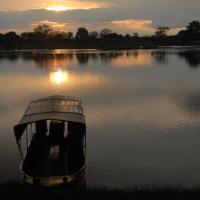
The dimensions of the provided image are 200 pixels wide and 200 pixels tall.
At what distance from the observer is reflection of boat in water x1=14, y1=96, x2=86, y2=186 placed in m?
14.2

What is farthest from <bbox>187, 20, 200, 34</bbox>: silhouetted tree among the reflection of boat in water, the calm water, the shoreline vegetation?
the reflection of boat in water

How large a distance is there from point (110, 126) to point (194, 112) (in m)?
7.09

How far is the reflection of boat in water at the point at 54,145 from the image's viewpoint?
14190mm

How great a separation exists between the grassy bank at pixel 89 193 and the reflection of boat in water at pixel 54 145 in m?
0.66

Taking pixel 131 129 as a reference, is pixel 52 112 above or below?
above

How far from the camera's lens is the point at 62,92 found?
39.5 m

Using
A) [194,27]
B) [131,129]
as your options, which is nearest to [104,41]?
[194,27]

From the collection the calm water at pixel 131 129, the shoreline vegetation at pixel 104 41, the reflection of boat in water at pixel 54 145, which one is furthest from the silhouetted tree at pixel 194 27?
the reflection of boat in water at pixel 54 145

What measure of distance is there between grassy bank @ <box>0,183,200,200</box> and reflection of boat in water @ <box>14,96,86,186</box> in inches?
26.0

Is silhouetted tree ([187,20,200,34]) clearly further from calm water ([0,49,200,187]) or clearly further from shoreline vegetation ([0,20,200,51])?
calm water ([0,49,200,187])

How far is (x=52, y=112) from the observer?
54.3ft

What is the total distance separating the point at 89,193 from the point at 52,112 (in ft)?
16.1

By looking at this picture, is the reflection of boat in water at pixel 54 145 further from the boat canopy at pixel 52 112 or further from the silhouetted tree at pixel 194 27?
the silhouetted tree at pixel 194 27

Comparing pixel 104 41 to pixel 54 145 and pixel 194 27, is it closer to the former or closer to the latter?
pixel 194 27
